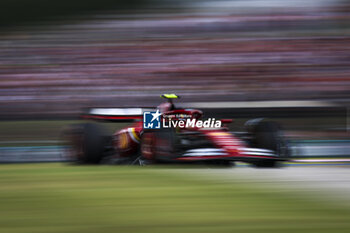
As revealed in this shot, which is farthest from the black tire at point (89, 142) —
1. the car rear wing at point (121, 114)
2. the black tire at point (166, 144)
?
the black tire at point (166, 144)

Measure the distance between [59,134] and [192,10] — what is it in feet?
28.1

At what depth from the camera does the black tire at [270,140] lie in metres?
6.54

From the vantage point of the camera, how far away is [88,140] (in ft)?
22.9

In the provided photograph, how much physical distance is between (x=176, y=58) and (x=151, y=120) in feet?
34.0

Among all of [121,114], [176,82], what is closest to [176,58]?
[176,82]

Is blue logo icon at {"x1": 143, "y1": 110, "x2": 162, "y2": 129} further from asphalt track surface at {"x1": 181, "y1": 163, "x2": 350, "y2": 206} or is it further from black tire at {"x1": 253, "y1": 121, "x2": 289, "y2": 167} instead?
black tire at {"x1": 253, "y1": 121, "x2": 289, "y2": 167}

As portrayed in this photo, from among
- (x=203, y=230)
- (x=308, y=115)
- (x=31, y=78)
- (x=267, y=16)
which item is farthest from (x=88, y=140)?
(x=267, y=16)

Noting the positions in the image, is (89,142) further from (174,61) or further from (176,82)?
(174,61)

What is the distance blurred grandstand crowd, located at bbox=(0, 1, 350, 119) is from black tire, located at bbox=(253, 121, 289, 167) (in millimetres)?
8185

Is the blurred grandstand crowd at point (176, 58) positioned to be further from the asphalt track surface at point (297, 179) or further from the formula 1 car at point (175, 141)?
the asphalt track surface at point (297, 179)

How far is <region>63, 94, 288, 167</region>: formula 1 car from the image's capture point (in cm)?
626

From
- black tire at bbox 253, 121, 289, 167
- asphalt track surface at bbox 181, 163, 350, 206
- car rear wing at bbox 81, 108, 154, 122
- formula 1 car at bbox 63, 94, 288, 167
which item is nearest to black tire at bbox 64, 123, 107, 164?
formula 1 car at bbox 63, 94, 288, 167

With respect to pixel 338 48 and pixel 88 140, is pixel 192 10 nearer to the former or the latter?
pixel 338 48

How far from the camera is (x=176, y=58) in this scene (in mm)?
16703
